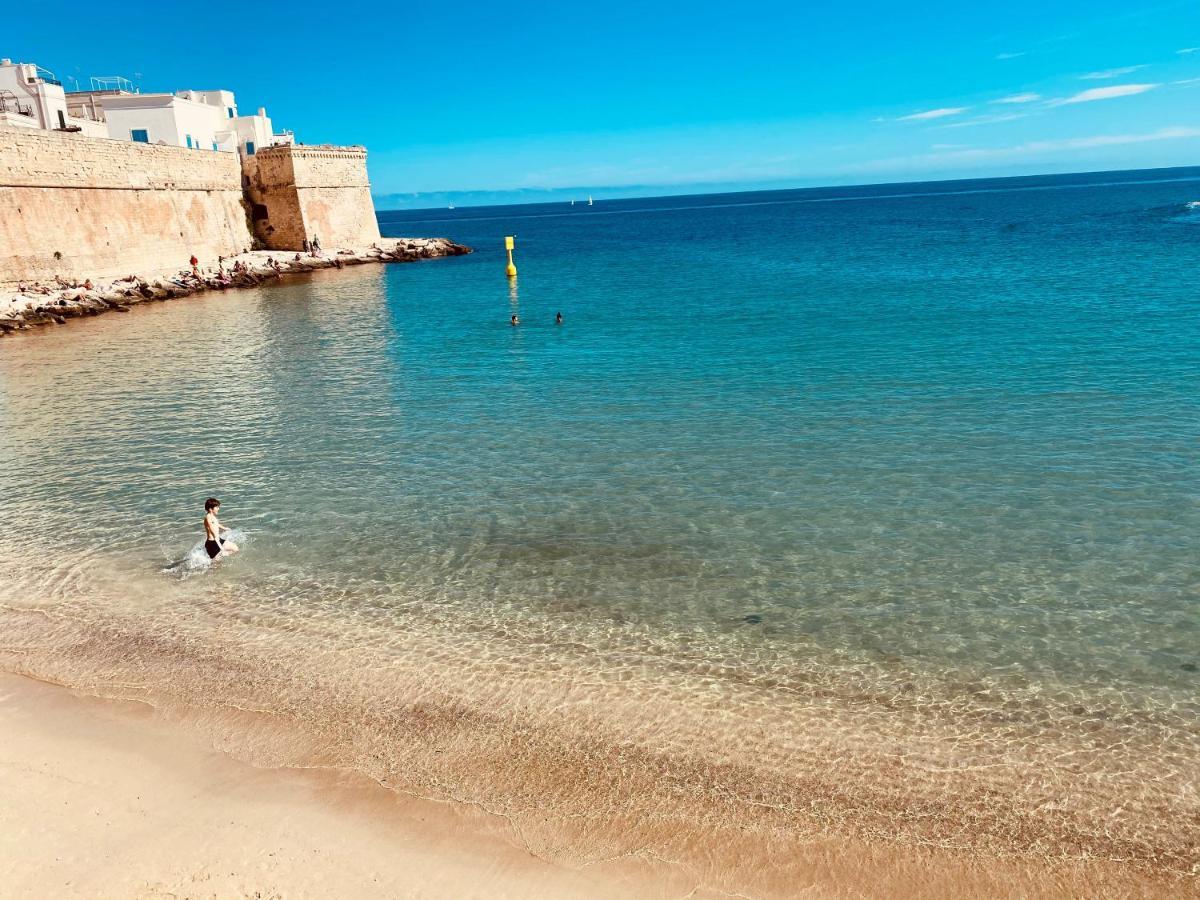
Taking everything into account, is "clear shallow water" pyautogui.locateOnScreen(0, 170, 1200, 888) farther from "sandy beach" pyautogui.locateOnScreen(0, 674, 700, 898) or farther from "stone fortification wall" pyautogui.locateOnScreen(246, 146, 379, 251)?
"stone fortification wall" pyautogui.locateOnScreen(246, 146, 379, 251)

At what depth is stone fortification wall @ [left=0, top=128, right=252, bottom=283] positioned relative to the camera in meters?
29.4

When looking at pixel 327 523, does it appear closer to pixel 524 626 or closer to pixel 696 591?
pixel 524 626

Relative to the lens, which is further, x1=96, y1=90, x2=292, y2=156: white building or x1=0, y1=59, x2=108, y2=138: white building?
x1=96, y1=90, x2=292, y2=156: white building

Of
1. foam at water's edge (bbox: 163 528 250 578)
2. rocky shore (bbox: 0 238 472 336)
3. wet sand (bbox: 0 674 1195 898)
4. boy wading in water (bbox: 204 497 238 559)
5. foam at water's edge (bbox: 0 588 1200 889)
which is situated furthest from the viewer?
rocky shore (bbox: 0 238 472 336)

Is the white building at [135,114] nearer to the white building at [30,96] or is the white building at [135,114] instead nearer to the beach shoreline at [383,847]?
the white building at [30,96]

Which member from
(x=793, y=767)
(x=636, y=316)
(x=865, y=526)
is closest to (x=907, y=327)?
(x=636, y=316)

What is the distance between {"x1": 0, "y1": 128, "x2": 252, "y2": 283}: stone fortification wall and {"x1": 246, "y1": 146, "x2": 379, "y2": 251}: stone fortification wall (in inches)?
77.3

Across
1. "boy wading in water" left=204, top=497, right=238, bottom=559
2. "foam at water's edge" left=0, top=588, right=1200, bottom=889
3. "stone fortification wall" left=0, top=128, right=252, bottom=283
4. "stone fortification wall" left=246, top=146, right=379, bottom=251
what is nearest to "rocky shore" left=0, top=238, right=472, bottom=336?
"stone fortification wall" left=0, top=128, right=252, bottom=283

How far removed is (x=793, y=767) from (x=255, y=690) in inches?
157

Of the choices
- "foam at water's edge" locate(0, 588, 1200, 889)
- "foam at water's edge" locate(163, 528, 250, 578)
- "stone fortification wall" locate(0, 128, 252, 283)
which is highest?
"stone fortification wall" locate(0, 128, 252, 283)

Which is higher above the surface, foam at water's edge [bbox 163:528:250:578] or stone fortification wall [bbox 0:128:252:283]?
stone fortification wall [bbox 0:128:252:283]

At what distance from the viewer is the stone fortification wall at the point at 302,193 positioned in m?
47.2

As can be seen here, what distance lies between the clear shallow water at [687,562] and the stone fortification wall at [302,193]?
32500 millimetres

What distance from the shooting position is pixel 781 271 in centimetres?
3747
